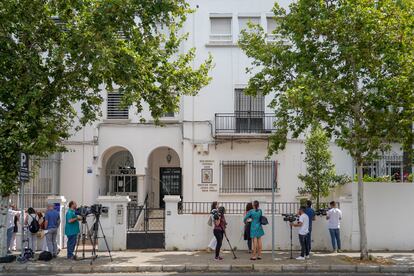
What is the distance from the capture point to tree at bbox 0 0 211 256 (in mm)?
15891

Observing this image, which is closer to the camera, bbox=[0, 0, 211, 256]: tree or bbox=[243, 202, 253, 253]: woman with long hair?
bbox=[0, 0, 211, 256]: tree

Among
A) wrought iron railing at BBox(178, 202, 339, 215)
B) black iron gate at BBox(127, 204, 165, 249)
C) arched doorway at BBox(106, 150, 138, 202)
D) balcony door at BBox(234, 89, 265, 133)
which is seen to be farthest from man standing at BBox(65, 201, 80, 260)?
arched doorway at BBox(106, 150, 138, 202)

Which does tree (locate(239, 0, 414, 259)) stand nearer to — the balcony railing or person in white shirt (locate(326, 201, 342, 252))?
person in white shirt (locate(326, 201, 342, 252))

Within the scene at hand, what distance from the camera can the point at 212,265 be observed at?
15789mm

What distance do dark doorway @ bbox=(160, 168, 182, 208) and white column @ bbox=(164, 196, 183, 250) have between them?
8634 mm

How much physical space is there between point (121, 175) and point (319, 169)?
10.3m

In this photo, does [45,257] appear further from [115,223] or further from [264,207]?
[264,207]

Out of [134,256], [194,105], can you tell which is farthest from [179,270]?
[194,105]

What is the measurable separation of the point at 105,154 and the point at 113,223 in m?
7.59

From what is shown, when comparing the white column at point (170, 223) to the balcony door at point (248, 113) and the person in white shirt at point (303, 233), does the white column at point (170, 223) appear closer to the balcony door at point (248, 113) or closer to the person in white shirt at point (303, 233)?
the person in white shirt at point (303, 233)

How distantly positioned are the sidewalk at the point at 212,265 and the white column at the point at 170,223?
6.38 feet

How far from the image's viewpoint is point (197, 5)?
84.9 feet

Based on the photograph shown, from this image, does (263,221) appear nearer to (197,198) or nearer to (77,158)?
(197,198)

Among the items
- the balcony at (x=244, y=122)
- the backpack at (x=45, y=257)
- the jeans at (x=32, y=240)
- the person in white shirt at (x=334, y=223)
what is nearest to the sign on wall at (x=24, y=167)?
the backpack at (x=45, y=257)
